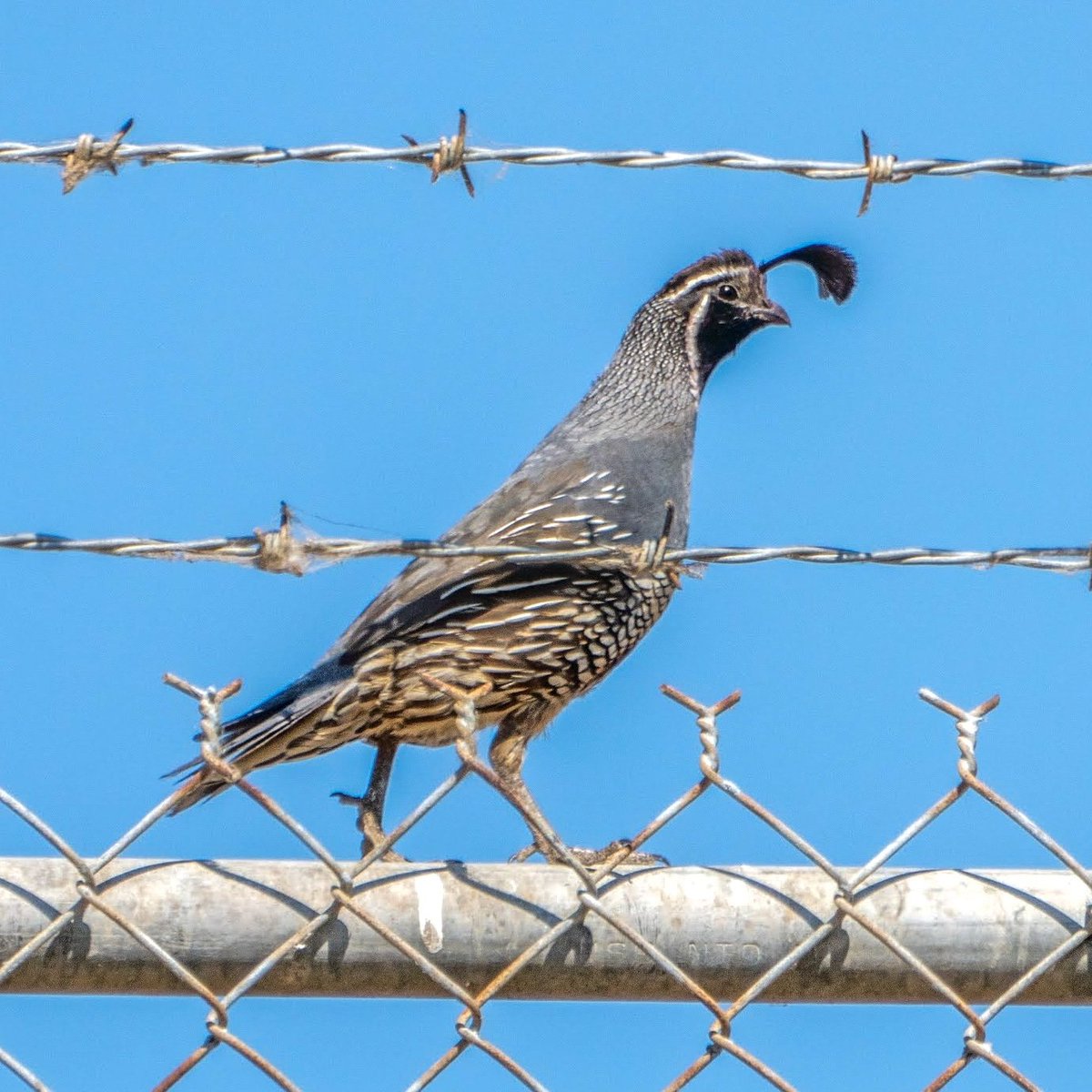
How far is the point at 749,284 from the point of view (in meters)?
7.00

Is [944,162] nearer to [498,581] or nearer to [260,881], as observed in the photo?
[260,881]

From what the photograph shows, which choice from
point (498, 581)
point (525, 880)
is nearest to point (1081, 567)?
point (525, 880)

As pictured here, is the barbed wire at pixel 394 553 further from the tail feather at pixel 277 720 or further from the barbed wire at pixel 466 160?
the tail feather at pixel 277 720

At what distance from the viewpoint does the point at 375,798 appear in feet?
19.3

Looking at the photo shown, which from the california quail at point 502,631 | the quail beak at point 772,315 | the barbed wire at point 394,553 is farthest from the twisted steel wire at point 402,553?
the quail beak at point 772,315

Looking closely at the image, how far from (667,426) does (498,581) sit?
113 centimetres

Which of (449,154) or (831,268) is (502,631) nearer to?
(831,268)

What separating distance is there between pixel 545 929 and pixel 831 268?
4.93 meters

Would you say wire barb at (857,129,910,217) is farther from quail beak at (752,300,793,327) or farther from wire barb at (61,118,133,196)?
quail beak at (752,300,793,327)

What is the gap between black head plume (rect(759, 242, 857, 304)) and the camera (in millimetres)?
6957

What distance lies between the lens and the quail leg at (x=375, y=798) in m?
5.79

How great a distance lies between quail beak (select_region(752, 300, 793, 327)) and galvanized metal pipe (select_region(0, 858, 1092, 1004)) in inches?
180

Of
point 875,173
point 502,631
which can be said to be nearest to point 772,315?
point 502,631

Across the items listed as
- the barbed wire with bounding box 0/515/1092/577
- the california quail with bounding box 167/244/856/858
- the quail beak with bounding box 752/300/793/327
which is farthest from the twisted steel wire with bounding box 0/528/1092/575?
the quail beak with bounding box 752/300/793/327
